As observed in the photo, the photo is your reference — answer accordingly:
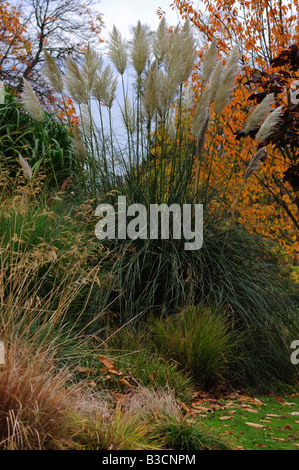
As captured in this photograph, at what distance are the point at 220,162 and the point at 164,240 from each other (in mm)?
3273

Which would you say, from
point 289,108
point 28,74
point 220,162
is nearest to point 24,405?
point 289,108

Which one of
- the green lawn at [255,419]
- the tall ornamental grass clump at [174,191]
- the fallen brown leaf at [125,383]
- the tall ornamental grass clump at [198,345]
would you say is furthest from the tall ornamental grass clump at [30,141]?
the green lawn at [255,419]

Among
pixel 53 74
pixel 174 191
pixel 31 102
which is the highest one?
pixel 53 74

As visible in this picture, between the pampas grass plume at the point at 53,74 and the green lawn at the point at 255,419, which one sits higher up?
the pampas grass plume at the point at 53,74

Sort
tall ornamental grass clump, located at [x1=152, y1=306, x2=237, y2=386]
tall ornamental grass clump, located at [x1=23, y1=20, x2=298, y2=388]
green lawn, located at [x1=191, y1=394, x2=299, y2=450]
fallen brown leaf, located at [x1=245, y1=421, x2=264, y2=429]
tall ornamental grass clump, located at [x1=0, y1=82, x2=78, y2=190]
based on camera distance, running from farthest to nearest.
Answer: tall ornamental grass clump, located at [x1=0, y1=82, x2=78, y2=190] → tall ornamental grass clump, located at [x1=23, y1=20, x2=298, y2=388] → tall ornamental grass clump, located at [x1=152, y1=306, x2=237, y2=386] → fallen brown leaf, located at [x1=245, y1=421, x2=264, y2=429] → green lawn, located at [x1=191, y1=394, x2=299, y2=450]

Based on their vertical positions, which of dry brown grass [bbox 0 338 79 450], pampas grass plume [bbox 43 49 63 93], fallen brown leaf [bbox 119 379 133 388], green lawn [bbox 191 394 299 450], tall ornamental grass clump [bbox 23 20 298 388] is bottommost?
green lawn [bbox 191 394 299 450]

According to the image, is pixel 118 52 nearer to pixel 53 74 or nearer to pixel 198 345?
pixel 53 74

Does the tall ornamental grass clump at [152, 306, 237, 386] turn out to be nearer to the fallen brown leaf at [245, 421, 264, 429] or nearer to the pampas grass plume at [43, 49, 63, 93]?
the fallen brown leaf at [245, 421, 264, 429]

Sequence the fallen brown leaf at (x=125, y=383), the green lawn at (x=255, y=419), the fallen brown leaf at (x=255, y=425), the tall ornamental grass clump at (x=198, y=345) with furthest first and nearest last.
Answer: the tall ornamental grass clump at (x=198, y=345) < the fallen brown leaf at (x=125, y=383) < the fallen brown leaf at (x=255, y=425) < the green lawn at (x=255, y=419)

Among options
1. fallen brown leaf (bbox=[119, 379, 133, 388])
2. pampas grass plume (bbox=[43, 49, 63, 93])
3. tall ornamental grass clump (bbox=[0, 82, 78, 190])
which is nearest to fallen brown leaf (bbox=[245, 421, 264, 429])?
fallen brown leaf (bbox=[119, 379, 133, 388])

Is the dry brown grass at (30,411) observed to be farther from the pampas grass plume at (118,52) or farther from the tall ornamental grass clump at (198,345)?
the pampas grass plume at (118,52)

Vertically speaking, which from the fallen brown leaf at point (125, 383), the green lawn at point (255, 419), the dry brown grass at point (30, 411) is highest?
the dry brown grass at point (30, 411)

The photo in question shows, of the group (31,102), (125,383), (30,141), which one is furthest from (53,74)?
(125,383)

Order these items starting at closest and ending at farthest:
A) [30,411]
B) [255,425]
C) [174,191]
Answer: [30,411] → [255,425] → [174,191]
